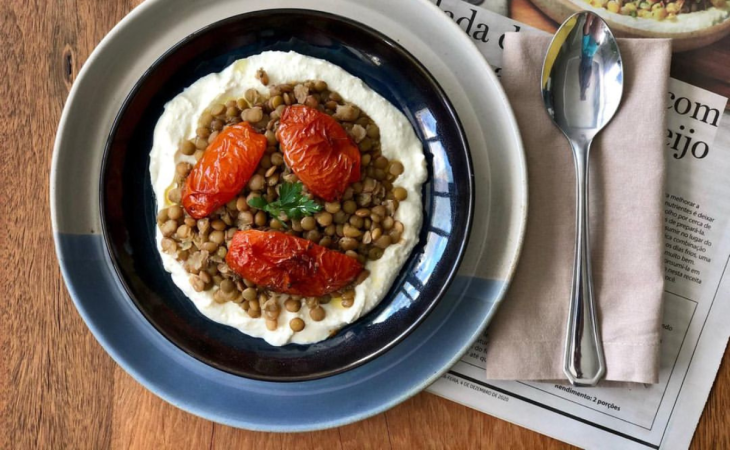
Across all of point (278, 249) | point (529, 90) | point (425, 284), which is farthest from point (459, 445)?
point (529, 90)

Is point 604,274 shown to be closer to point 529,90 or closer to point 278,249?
point 529,90

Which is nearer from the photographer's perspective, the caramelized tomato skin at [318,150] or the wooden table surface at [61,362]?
the caramelized tomato skin at [318,150]

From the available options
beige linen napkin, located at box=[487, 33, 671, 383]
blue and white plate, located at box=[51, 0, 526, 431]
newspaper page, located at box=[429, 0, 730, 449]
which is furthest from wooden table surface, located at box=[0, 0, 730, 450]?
beige linen napkin, located at box=[487, 33, 671, 383]

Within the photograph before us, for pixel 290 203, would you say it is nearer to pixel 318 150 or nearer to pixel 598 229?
pixel 318 150

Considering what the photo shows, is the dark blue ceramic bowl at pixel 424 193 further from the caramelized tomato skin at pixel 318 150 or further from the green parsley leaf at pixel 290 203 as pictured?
the green parsley leaf at pixel 290 203

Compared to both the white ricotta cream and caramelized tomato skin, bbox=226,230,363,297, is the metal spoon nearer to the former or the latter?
the white ricotta cream

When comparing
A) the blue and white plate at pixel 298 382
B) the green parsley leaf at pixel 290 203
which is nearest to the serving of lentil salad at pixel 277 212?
the green parsley leaf at pixel 290 203
